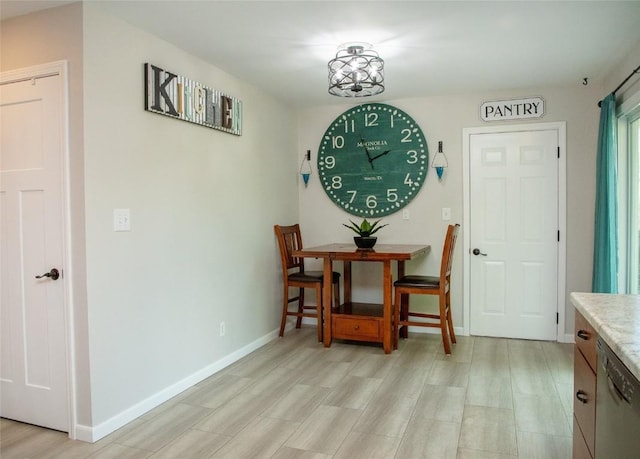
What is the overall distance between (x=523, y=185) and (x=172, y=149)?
3055mm

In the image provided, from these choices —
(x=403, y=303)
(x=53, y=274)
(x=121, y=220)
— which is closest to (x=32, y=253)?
(x=53, y=274)

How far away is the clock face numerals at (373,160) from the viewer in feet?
14.4

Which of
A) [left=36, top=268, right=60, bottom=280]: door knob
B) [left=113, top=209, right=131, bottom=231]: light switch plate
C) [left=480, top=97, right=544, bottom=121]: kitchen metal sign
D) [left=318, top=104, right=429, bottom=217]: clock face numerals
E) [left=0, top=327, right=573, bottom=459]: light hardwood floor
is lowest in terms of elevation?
[left=0, top=327, right=573, bottom=459]: light hardwood floor

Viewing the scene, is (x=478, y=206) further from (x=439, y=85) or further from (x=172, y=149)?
(x=172, y=149)

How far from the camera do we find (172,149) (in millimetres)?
2951

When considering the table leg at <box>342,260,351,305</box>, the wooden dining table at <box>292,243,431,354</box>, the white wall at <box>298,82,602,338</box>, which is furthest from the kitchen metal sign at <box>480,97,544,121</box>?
the table leg at <box>342,260,351,305</box>

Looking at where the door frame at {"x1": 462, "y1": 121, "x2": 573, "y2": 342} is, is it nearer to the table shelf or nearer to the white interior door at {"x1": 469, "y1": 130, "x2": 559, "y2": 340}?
the white interior door at {"x1": 469, "y1": 130, "x2": 559, "y2": 340}

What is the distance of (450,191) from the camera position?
14.1 ft

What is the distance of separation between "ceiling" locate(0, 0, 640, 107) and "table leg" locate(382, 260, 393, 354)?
1602 millimetres

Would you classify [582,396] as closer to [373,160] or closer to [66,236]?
[66,236]

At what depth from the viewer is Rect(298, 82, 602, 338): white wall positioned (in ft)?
13.0

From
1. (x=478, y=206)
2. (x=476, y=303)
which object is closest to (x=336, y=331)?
(x=476, y=303)

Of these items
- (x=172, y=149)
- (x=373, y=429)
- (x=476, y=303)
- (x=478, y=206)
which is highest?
(x=172, y=149)

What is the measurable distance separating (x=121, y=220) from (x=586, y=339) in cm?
232
